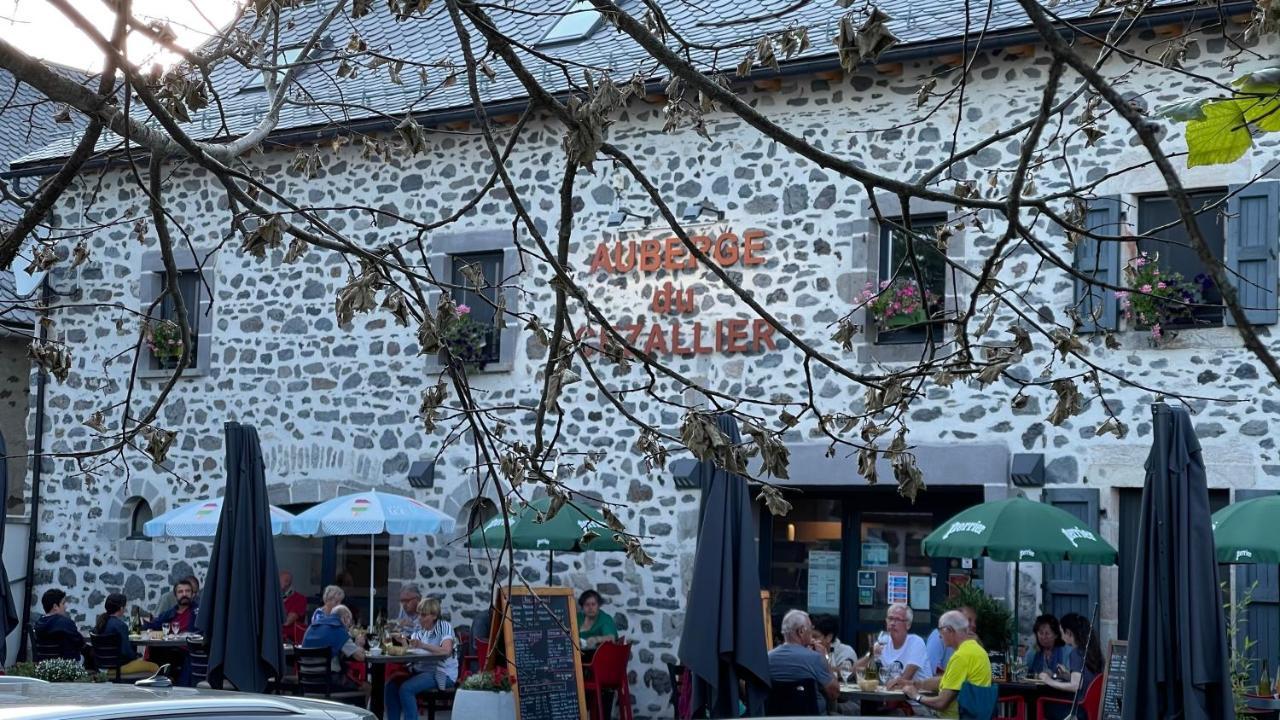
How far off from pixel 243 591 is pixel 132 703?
6405mm

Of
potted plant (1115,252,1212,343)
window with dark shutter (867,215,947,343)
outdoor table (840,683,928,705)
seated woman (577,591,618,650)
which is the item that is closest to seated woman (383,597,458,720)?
seated woman (577,591,618,650)

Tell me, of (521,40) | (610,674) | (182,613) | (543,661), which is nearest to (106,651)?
(182,613)

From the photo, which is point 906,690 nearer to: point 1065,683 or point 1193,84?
point 1065,683

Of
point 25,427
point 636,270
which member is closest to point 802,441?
point 636,270

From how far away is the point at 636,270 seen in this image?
1377cm

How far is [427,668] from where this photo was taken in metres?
12.3

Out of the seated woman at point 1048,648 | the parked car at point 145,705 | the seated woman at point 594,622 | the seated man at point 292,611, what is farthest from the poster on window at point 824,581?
the parked car at point 145,705

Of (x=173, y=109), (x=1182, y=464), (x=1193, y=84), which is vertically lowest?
(x=1182, y=464)

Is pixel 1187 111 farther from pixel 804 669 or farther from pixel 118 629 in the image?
pixel 118 629

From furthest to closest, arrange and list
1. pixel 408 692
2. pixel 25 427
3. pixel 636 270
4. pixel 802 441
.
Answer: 1. pixel 25 427
2. pixel 636 270
3. pixel 802 441
4. pixel 408 692

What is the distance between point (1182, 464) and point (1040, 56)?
501 centimetres

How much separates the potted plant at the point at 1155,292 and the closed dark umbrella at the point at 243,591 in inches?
248

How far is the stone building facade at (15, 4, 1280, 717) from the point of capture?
1156 cm

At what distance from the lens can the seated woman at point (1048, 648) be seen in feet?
36.0
